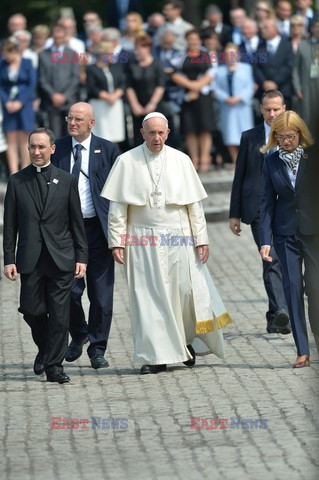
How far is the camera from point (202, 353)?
10.7 meters

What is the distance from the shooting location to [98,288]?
10867 millimetres

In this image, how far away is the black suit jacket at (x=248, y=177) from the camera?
11883 mm

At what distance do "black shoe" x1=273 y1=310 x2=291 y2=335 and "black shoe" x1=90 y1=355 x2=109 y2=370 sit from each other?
5.82 ft

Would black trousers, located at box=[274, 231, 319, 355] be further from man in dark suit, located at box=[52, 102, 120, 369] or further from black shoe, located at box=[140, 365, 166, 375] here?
man in dark suit, located at box=[52, 102, 120, 369]

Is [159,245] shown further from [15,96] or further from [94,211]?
[15,96]

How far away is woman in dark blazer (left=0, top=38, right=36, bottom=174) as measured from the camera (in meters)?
18.8

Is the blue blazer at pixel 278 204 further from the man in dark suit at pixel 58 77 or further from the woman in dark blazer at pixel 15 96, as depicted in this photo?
the man in dark suit at pixel 58 77

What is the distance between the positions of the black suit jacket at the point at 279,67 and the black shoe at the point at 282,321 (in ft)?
25.6

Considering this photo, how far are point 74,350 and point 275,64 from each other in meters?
9.01

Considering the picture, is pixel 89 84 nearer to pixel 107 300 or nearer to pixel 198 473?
pixel 107 300

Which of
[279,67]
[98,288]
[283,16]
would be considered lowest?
[98,288]

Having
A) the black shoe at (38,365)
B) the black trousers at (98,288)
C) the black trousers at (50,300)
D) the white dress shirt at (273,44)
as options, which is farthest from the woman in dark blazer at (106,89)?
the black trousers at (50,300)

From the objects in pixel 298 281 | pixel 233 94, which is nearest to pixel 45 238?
pixel 298 281

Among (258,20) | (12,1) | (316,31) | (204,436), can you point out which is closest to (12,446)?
(204,436)
